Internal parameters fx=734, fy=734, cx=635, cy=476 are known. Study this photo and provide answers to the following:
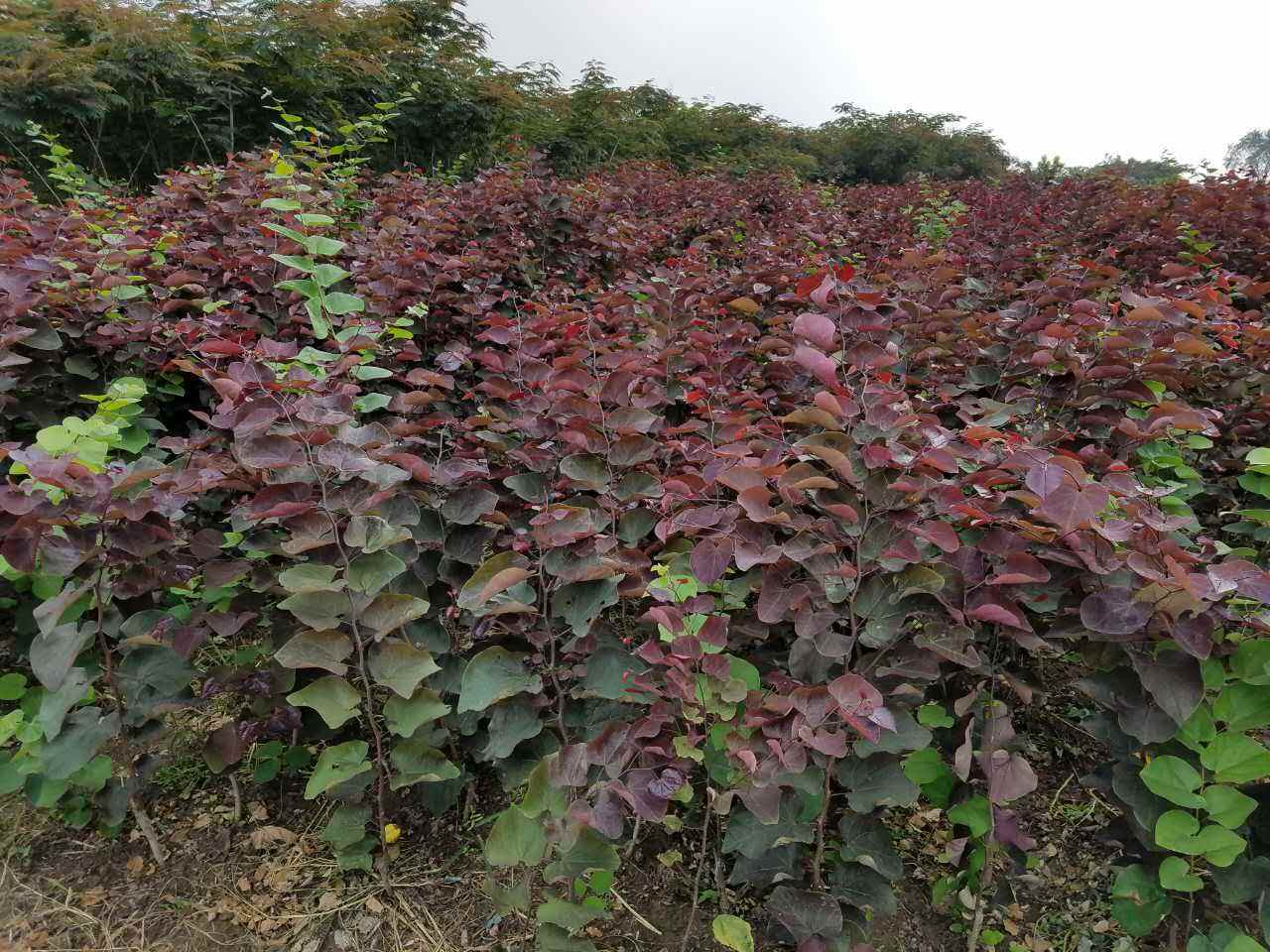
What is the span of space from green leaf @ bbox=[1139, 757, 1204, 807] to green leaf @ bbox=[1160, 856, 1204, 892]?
0.31ft

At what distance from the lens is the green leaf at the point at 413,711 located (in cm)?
131

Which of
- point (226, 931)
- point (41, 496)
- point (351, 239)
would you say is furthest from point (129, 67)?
point (226, 931)

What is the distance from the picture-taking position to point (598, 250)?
136 inches

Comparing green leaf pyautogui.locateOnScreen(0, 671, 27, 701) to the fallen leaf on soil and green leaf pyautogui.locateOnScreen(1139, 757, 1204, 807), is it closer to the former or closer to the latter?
the fallen leaf on soil

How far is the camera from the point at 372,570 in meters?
1.30

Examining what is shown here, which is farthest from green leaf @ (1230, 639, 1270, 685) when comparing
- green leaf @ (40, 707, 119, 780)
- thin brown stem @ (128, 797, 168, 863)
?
thin brown stem @ (128, 797, 168, 863)

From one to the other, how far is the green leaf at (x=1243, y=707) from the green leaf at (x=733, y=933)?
2.53 feet

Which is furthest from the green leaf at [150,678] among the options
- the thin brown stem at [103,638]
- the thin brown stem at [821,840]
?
the thin brown stem at [821,840]

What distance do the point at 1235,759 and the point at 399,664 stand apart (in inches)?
51.0

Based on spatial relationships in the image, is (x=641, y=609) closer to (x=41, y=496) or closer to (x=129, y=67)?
(x=41, y=496)

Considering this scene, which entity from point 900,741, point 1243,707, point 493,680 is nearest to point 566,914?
point 493,680

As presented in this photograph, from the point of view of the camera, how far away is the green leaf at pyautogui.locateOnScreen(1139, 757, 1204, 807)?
3.47ft

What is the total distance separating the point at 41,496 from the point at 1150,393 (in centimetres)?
221

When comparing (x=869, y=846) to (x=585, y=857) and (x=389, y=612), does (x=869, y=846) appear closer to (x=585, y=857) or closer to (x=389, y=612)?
(x=585, y=857)
